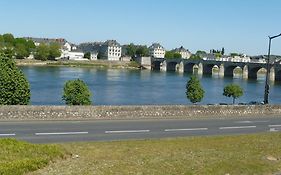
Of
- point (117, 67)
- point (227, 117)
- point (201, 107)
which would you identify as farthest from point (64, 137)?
point (117, 67)

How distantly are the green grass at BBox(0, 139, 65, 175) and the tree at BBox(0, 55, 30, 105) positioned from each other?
1594 cm

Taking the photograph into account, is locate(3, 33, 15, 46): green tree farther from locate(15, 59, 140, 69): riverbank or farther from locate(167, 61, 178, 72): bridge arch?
locate(167, 61, 178, 72): bridge arch

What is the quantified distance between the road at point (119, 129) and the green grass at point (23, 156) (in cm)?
467

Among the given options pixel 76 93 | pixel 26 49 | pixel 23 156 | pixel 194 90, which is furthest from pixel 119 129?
pixel 26 49

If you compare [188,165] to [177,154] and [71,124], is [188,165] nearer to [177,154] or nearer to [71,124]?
[177,154]

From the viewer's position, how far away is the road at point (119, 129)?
2052cm

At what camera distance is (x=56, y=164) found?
44.2ft

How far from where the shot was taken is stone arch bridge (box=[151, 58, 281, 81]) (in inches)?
5405

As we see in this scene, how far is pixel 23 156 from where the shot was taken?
44.8 ft

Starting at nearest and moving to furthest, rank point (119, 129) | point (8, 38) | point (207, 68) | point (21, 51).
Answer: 1. point (119, 129)
2. point (207, 68)
3. point (21, 51)
4. point (8, 38)

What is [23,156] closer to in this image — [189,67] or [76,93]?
[76,93]

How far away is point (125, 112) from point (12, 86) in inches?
337

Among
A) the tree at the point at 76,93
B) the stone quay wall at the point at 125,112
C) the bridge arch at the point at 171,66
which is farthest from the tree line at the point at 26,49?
the stone quay wall at the point at 125,112

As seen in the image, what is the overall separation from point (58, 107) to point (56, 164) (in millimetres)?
12221
